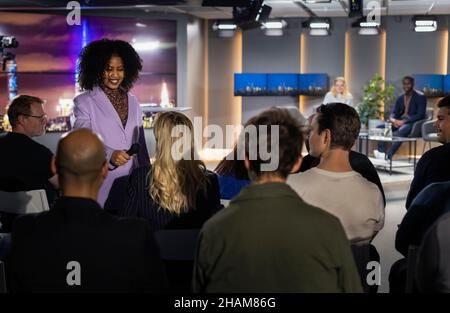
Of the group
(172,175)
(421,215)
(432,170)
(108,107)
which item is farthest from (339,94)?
(172,175)

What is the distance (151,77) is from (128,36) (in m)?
0.75

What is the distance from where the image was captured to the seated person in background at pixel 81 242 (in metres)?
1.60

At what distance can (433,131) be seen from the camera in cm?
979

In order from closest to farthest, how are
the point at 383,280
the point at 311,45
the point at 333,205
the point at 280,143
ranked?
the point at 280,143
the point at 333,205
the point at 383,280
the point at 311,45

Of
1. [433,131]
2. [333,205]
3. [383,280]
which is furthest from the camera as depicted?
[433,131]

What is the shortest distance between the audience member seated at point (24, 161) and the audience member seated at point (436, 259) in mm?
1883

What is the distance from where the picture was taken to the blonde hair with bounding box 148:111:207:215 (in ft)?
8.30

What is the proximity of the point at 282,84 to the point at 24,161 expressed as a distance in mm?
8589

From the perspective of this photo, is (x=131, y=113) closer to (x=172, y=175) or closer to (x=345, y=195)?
(x=172, y=175)

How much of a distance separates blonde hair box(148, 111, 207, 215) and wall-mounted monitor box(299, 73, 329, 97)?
8896 millimetres

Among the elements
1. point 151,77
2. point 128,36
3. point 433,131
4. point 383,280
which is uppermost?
point 128,36
